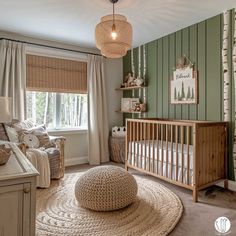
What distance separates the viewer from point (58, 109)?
4164 mm

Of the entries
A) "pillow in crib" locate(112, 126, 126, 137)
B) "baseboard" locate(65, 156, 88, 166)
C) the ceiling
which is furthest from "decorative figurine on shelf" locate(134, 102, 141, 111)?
"baseboard" locate(65, 156, 88, 166)

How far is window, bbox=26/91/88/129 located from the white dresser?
285cm

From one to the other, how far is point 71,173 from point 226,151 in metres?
2.31

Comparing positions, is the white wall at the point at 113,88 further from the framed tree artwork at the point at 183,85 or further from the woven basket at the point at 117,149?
the framed tree artwork at the point at 183,85

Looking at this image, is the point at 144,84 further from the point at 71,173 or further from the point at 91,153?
the point at 71,173

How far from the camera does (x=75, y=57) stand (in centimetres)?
419

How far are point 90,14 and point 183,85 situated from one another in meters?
1.71

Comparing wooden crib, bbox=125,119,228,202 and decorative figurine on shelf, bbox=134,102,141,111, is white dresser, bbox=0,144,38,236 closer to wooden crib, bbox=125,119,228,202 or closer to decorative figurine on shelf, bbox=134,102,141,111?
wooden crib, bbox=125,119,228,202

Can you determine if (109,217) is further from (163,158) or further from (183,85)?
(183,85)

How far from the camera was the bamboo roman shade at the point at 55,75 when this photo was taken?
3.77 m

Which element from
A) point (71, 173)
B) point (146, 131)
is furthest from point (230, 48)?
point (71, 173)

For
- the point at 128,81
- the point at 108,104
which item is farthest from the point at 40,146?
the point at 128,81

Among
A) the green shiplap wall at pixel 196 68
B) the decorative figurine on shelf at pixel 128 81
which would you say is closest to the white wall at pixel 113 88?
the decorative figurine on shelf at pixel 128 81

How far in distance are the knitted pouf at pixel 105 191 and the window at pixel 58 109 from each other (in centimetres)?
211
